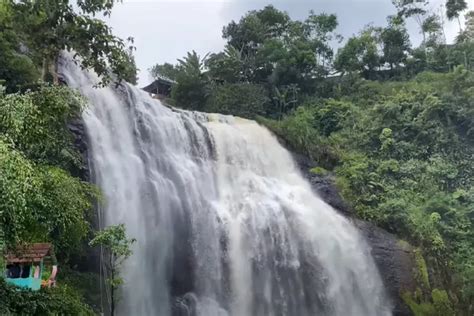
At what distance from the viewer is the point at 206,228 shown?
16.6 metres

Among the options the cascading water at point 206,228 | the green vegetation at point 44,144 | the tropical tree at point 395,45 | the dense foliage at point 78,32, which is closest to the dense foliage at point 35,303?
the green vegetation at point 44,144

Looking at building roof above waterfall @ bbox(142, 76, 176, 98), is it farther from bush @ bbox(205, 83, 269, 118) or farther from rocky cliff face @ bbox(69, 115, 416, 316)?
rocky cliff face @ bbox(69, 115, 416, 316)

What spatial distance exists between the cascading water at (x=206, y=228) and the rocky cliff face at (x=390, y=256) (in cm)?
32

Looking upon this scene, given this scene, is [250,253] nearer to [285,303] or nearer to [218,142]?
[285,303]

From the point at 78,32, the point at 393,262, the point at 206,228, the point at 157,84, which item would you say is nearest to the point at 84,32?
the point at 78,32

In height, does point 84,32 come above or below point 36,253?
above

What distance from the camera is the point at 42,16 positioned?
10.0 m

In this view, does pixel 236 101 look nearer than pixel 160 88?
Yes

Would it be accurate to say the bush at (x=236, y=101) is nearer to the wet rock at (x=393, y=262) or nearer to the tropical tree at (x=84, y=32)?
the wet rock at (x=393, y=262)

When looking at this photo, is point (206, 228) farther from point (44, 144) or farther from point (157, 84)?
point (157, 84)

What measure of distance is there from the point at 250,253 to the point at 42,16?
955 cm

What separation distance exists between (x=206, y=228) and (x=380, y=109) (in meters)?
12.6

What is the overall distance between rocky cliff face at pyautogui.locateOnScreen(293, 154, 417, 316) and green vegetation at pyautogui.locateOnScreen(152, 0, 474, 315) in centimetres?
30

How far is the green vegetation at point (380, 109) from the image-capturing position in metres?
19.2
